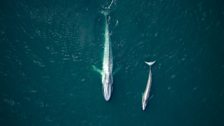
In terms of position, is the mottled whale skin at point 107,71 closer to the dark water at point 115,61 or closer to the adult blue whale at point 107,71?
the adult blue whale at point 107,71

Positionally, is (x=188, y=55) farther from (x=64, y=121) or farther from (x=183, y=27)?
(x=64, y=121)

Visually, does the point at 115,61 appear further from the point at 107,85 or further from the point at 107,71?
the point at 107,85

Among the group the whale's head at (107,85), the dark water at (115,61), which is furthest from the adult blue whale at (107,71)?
the dark water at (115,61)

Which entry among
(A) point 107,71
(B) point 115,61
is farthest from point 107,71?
(B) point 115,61

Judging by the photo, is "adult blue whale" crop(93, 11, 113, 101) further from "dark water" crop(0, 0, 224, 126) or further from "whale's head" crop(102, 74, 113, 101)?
"dark water" crop(0, 0, 224, 126)

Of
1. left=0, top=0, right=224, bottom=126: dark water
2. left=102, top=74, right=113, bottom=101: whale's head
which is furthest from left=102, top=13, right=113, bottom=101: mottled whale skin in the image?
left=0, top=0, right=224, bottom=126: dark water

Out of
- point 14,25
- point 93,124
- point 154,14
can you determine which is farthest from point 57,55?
point 154,14
